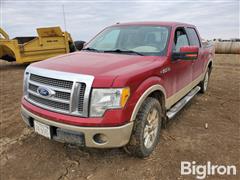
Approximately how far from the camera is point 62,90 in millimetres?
2494

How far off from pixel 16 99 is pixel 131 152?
13.1 ft

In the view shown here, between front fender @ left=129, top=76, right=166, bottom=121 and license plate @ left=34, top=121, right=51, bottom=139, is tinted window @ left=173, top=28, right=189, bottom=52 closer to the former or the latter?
front fender @ left=129, top=76, right=166, bottom=121

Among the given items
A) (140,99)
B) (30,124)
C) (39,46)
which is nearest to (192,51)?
(140,99)

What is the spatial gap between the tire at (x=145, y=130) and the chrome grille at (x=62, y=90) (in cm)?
68

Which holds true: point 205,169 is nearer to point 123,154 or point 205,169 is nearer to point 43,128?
point 123,154

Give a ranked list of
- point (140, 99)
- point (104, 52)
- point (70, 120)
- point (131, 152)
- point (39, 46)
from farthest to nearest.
Result: point (39, 46) → point (104, 52) → point (131, 152) → point (140, 99) → point (70, 120)

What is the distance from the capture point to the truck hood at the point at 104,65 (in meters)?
2.43

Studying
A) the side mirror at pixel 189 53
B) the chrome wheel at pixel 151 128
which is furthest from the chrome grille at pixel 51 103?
A: the side mirror at pixel 189 53

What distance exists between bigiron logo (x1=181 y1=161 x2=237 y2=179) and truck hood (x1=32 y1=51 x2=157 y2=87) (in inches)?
54.8

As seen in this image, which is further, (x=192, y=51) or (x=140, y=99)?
(x=192, y=51)

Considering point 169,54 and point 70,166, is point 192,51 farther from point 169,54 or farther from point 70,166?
point 70,166

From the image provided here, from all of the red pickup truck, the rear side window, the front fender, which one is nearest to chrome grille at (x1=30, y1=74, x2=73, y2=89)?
the red pickup truck

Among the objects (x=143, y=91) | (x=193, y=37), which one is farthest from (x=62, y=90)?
(x=193, y=37)

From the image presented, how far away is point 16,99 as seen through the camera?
18.7ft
